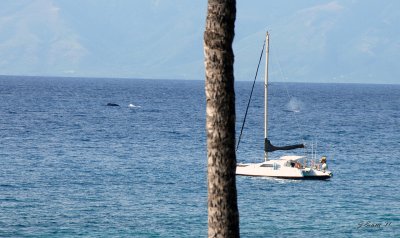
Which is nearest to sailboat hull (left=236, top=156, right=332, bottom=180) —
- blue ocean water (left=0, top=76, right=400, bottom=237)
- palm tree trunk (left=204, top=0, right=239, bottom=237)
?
blue ocean water (left=0, top=76, right=400, bottom=237)

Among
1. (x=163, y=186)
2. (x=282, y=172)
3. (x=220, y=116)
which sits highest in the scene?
(x=220, y=116)

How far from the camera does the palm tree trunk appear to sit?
13.6m

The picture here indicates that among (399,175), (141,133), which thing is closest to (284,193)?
(399,175)

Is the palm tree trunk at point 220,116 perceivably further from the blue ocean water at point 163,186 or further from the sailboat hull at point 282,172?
the sailboat hull at point 282,172

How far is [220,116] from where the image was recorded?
13.8 meters

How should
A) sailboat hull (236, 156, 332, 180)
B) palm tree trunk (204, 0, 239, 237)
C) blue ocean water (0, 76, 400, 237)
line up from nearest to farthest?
palm tree trunk (204, 0, 239, 237) < blue ocean water (0, 76, 400, 237) < sailboat hull (236, 156, 332, 180)

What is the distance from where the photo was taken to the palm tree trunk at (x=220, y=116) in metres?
13.6

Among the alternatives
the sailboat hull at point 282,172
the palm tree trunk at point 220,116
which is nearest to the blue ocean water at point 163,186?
the sailboat hull at point 282,172

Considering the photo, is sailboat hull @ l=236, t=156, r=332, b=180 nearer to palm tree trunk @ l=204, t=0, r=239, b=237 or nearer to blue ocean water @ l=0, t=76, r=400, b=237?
blue ocean water @ l=0, t=76, r=400, b=237

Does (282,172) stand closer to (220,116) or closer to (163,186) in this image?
(163,186)

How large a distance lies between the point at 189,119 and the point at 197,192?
85.0m

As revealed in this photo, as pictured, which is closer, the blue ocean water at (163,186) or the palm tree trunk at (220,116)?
the palm tree trunk at (220,116)

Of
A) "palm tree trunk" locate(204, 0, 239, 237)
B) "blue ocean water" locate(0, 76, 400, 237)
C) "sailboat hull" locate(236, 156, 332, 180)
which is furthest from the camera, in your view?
"sailboat hull" locate(236, 156, 332, 180)

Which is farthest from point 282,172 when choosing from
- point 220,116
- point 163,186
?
point 220,116
